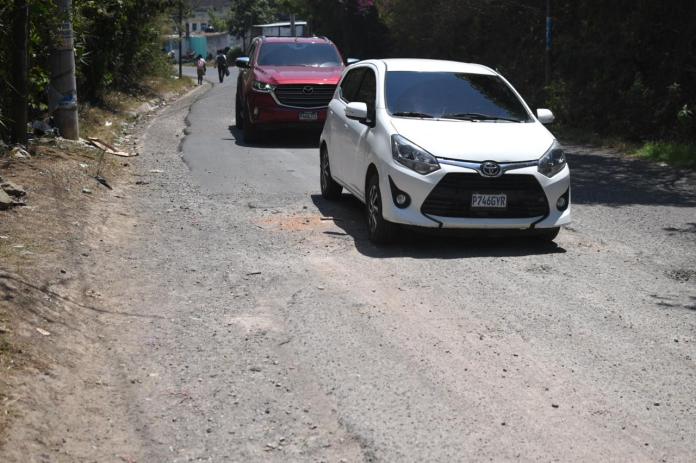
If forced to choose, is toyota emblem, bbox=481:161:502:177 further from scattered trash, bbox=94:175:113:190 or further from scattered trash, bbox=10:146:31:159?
scattered trash, bbox=10:146:31:159

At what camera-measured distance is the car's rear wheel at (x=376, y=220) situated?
8.99m

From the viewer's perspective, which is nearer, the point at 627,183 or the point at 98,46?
the point at 627,183

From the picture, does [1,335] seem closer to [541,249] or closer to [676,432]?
[676,432]

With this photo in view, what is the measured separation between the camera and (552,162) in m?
9.02

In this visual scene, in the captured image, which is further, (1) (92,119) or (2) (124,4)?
(2) (124,4)

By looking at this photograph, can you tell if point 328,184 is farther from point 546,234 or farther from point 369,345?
point 369,345

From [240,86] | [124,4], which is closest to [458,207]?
[240,86]

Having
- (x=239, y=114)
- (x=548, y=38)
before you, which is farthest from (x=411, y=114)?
(x=548, y=38)

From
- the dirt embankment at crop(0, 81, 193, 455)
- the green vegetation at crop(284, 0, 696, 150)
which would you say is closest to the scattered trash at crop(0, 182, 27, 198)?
the dirt embankment at crop(0, 81, 193, 455)

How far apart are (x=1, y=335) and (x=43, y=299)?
0.97m

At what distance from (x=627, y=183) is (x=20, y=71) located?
8595 millimetres

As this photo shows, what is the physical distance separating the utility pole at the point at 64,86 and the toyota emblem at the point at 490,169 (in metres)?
8.53

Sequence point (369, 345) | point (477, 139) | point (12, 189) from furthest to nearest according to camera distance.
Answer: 1. point (12, 189)
2. point (477, 139)
3. point (369, 345)

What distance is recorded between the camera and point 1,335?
5.91m
